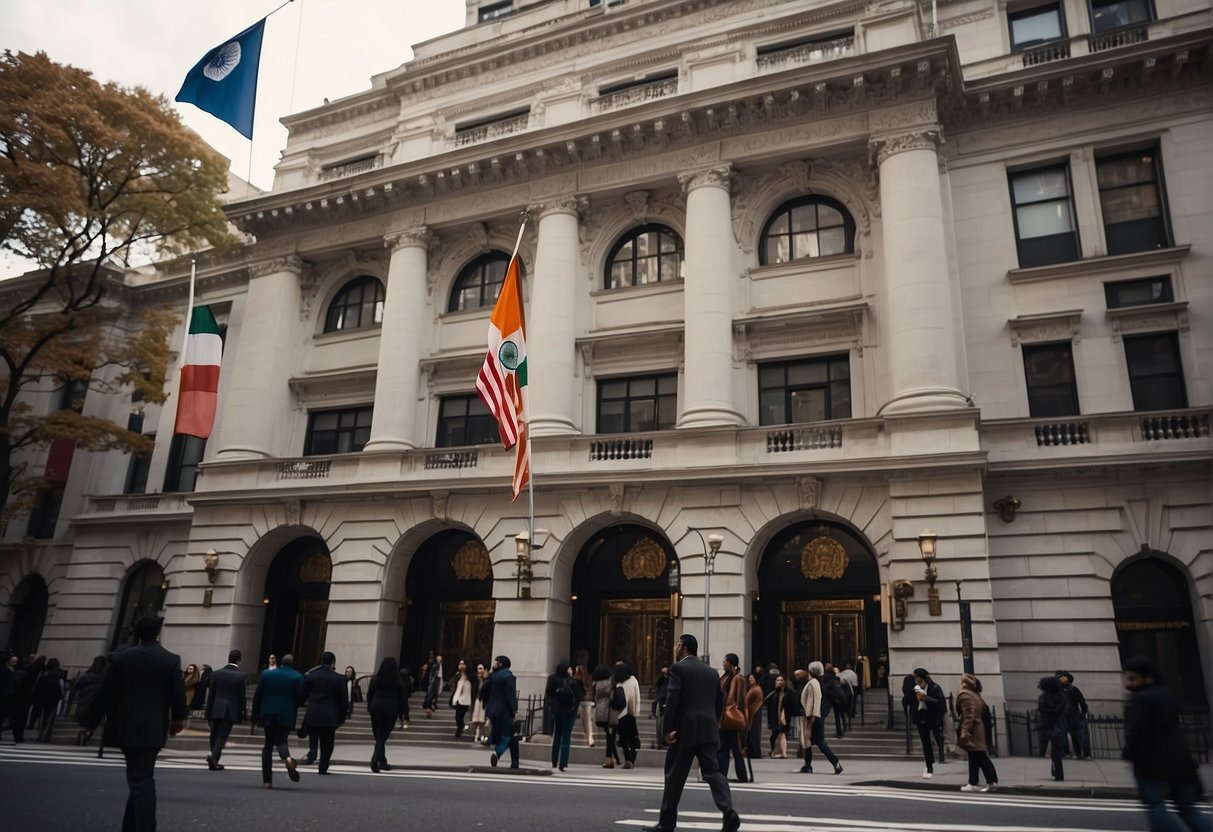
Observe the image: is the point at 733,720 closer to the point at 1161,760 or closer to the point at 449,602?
the point at 1161,760

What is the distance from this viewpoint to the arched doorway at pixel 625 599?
25.4m

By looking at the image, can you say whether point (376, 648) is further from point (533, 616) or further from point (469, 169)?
point (469, 169)

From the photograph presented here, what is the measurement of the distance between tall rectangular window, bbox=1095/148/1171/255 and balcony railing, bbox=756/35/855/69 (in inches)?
312

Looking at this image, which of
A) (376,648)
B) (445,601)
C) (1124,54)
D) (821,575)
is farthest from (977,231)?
(376,648)

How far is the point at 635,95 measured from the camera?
29016mm

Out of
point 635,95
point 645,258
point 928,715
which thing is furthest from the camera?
point 635,95

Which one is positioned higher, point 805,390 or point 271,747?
point 805,390

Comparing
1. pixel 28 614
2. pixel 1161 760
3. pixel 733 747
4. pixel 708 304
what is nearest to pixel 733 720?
pixel 733 747

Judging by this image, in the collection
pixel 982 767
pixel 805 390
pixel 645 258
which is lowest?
pixel 982 767

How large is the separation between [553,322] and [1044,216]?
14551 mm

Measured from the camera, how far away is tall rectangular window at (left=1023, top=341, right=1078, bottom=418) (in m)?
23.3

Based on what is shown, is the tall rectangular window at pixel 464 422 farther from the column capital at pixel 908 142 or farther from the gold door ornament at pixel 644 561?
the column capital at pixel 908 142

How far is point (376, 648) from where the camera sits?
2620cm

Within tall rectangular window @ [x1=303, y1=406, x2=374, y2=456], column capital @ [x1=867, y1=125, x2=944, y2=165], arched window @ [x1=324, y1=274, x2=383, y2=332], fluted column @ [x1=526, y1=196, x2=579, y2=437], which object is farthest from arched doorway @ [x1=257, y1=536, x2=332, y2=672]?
column capital @ [x1=867, y1=125, x2=944, y2=165]
